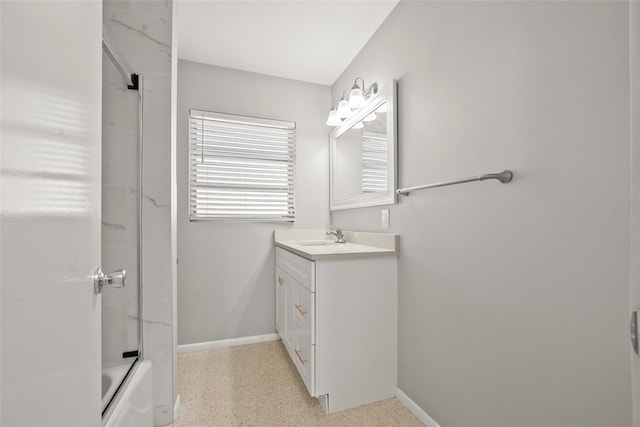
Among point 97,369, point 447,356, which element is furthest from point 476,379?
point 97,369

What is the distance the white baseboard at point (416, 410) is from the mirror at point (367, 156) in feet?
3.66

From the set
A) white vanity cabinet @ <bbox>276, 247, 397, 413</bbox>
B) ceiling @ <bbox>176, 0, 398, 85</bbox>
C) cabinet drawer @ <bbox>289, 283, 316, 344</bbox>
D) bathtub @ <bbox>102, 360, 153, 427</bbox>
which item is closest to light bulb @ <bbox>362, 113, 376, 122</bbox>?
ceiling @ <bbox>176, 0, 398, 85</bbox>

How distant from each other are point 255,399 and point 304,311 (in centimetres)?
59

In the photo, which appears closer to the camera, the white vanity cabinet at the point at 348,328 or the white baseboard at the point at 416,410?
the white baseboard at the point at 416,410

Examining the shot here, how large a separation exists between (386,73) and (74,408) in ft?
6.67

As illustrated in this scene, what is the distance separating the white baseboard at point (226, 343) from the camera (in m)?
2.27

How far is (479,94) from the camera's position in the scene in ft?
3.89

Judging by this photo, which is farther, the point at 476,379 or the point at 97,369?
the point at 476,379

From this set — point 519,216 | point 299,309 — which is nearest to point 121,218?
point 299,309

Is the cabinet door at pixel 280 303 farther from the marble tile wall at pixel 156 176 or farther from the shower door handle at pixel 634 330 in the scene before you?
the shower door handle at pixel 634 330

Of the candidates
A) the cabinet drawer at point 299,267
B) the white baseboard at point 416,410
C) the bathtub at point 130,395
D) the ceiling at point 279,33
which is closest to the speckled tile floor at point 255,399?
the white baseboard at point 416,410

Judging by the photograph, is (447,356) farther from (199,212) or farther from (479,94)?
(199,212)

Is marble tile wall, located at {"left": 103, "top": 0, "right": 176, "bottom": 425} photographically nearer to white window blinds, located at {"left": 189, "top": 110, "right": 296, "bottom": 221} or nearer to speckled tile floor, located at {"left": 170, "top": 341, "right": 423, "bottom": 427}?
speckled tile floor, located at {"left": 170, "top": 341, "right": 423, "bottom": 427}

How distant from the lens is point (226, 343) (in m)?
2.37
